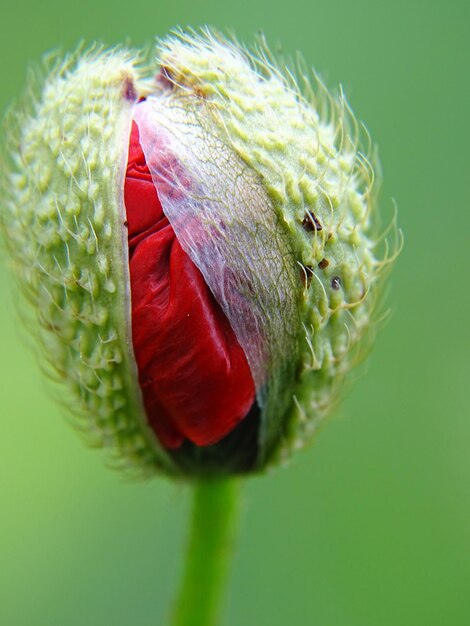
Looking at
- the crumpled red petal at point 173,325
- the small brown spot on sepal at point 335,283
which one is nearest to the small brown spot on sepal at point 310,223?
the small brown spot on sepal at point 335,283

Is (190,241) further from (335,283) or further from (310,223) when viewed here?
(335,283)

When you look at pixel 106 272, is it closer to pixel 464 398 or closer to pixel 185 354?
pixel 185 354

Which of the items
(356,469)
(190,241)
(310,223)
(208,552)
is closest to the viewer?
(190,241)

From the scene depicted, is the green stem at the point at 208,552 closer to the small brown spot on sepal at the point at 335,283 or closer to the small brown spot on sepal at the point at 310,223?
the small brown spot on sepal at the point at 335,283

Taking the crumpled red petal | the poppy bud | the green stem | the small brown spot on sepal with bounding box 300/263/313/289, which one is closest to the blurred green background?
the green stem

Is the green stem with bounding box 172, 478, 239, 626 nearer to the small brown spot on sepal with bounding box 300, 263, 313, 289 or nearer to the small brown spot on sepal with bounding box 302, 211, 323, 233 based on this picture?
the small brown spot on sepal with bounding box 300, 263, 313, 289

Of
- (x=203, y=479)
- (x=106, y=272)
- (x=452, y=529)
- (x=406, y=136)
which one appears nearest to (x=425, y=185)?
(x=406, y=136)

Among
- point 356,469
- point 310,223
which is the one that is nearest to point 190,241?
point 310,223
